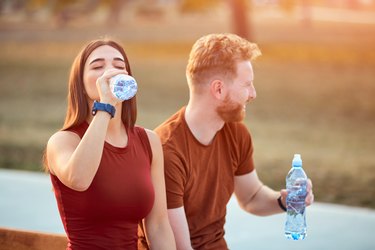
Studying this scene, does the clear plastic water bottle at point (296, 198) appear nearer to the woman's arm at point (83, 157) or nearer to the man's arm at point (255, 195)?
the man's arm at point (255, 195)

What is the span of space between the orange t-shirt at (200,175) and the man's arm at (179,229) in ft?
0.21

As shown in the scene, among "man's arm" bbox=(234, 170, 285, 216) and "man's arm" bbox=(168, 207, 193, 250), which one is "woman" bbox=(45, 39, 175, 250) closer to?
"man's arm" bbox=(168, 207, 193, 250)

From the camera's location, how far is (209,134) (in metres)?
4.00

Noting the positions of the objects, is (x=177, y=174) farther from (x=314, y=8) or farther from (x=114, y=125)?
(x=314, y=8)

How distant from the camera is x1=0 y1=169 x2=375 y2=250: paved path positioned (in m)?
6.86

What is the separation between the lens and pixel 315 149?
1056 cm

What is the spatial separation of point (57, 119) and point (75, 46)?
1155 millimetres

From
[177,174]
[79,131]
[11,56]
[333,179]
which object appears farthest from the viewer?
[11,56]

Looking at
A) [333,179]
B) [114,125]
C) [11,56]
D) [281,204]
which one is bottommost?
[333,179]

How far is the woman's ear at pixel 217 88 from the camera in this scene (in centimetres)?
396

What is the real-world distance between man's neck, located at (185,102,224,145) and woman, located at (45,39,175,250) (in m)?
0.33

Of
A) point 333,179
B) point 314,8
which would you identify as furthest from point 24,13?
point 333,179

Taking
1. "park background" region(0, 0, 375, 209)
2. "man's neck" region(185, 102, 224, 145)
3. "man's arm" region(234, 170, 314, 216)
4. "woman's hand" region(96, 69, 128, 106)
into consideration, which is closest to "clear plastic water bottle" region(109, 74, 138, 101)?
"woman's hand" region(96, 69, 128, 106)

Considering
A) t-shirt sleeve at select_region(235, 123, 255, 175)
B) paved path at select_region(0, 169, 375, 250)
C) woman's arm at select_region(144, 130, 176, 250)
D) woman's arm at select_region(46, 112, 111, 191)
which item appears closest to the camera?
woman's arm at select_region(46, 112, 111, 191)
